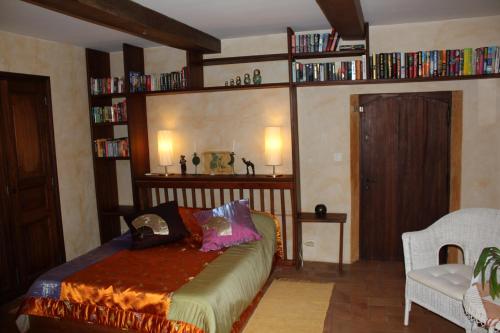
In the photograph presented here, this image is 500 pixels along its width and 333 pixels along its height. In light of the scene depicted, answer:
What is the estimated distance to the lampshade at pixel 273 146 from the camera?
15.3 feet

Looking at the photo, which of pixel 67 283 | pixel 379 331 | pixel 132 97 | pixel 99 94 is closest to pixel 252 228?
pixel 379 331

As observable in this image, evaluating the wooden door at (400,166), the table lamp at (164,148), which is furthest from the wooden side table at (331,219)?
the table lamp at (164,148)

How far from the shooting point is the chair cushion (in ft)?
9.99

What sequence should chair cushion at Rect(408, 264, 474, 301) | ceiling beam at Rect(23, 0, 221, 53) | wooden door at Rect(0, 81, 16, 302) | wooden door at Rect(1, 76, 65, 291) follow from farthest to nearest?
1. wooden door at Rect(1, 76, 65, 291)
2. wooden door at Rect(0, 81, 16, 302)
3. chair cushion at Rect(408, 264, 474, 301)
4. ceiling beam at Rect(23, 0, 221, 53)

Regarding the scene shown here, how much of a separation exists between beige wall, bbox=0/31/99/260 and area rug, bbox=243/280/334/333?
2.44 meters

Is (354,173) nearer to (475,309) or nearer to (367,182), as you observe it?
(367,182)

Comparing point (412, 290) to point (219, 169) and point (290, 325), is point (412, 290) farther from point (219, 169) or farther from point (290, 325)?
point (219, 169)

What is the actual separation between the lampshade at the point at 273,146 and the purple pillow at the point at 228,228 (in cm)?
67

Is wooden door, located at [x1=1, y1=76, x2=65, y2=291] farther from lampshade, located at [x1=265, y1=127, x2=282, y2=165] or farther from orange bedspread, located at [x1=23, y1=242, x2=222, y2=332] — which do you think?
lampshade, located at [x1=265, y1=127, x2=282, y2=165]

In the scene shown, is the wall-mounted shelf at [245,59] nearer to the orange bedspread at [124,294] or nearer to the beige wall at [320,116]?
the beige wall at [320,116]

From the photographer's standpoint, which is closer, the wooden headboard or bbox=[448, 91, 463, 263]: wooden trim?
bbox=[448, 91, 463, 263]: wooden trim

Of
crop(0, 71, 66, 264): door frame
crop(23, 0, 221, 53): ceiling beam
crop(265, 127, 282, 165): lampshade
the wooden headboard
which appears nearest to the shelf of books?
crop(265, 127, 282, 165): lampshade

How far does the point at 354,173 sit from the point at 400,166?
1.64 feet

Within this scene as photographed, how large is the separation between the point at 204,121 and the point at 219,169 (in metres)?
0.60
